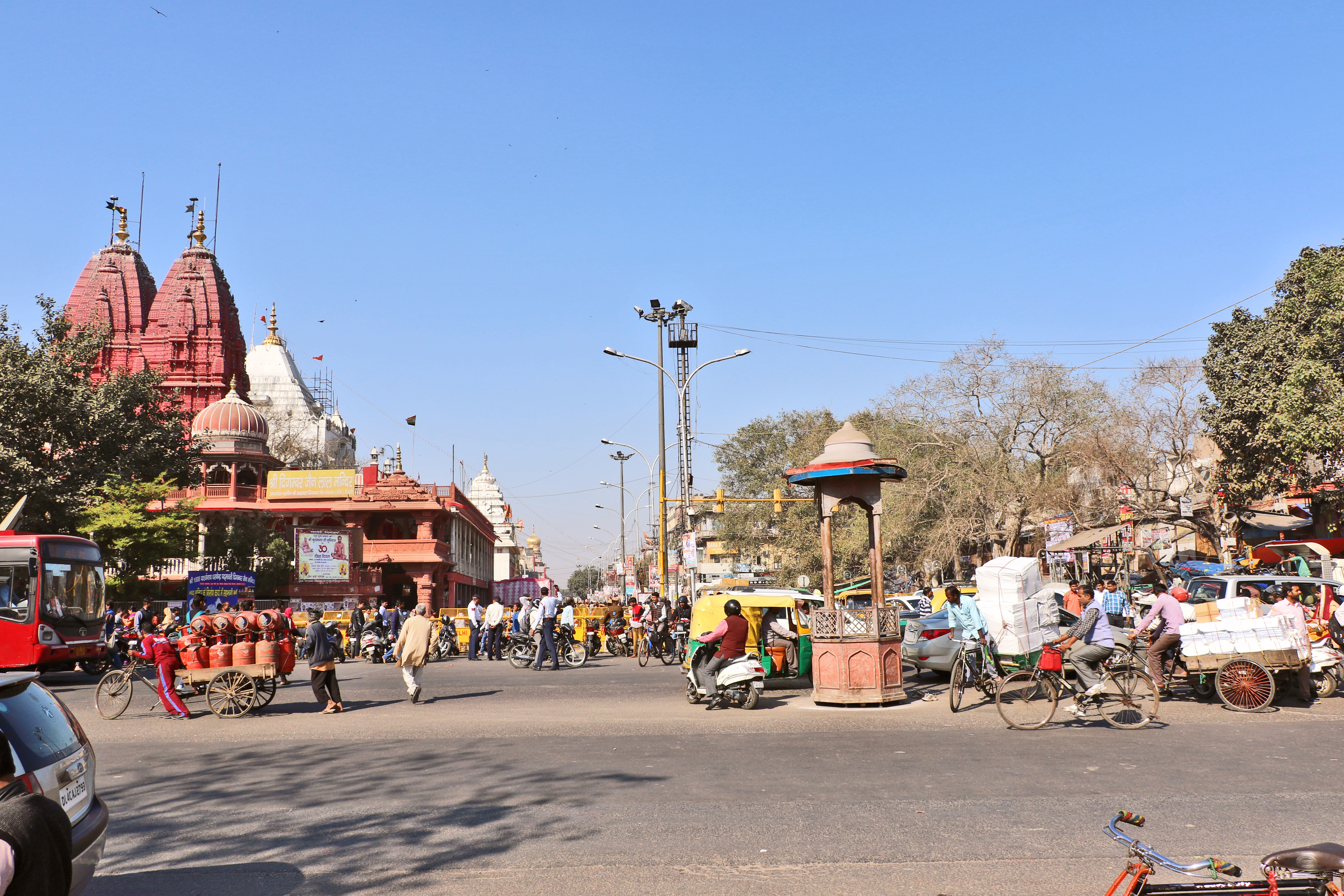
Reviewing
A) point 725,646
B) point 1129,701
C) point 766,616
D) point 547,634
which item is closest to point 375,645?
point 547,634

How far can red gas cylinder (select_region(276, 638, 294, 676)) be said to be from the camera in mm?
14469

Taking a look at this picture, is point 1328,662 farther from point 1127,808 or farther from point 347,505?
point 347,505

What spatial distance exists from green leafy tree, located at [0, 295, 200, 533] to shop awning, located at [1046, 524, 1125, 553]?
33184 mm

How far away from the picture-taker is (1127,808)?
6.94m

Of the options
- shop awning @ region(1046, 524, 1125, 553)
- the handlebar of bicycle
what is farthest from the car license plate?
shop awning @ region(1046, 524, 1125, 553)

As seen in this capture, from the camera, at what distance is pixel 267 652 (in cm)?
1427

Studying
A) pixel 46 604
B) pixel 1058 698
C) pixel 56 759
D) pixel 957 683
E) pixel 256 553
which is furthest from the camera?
pixel 256 553

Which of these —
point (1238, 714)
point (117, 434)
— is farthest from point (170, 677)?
point (117, 434)

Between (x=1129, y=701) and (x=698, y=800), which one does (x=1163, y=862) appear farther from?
(x=1129, y=701)

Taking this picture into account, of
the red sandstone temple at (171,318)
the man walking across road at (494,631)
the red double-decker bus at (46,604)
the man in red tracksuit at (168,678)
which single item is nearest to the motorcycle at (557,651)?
the man walking across road at (494,631)

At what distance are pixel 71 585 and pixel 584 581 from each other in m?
164

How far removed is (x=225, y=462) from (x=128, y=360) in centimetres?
1746

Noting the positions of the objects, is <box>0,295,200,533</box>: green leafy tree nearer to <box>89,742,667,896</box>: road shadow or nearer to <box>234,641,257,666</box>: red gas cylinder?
<box>234,641,257,666</box>: red gas cylinder

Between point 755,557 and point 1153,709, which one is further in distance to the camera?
point 755,557
